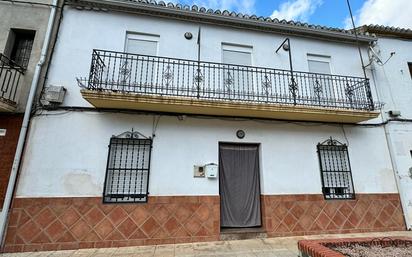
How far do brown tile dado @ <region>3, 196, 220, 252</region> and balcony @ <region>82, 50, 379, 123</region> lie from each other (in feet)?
8.23

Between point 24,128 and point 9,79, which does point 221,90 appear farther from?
point 9,79

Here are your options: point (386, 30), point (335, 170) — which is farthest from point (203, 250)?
point (386, 30)

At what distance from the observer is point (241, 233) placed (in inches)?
227

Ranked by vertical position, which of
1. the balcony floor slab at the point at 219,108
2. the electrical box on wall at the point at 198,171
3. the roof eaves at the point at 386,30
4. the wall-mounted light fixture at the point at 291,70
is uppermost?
the roof eaves at the point at 386,30

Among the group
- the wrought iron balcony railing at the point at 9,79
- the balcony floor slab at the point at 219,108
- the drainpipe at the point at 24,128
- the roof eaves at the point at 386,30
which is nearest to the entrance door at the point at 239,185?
the balcony floor slab at the point at 219,108

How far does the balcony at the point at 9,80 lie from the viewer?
17.3ft

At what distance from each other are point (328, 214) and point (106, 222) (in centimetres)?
603

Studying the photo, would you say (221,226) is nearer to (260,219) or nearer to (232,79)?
(260,219)

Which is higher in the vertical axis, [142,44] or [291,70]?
[142,44]

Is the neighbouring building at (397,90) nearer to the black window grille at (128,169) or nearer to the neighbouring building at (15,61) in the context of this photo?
the black window grille at (128,169)

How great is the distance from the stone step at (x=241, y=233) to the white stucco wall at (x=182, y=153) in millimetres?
1051

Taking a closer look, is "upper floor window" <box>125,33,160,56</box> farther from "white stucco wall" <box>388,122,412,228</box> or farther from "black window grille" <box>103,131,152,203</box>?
"white stucco wall" <box>388,122,412,228</box>

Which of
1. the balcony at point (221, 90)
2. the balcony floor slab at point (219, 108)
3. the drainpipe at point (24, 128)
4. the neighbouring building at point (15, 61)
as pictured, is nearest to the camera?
the drainpipe at point (24, 128)

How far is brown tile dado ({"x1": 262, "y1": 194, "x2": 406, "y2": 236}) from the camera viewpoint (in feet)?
19.7
